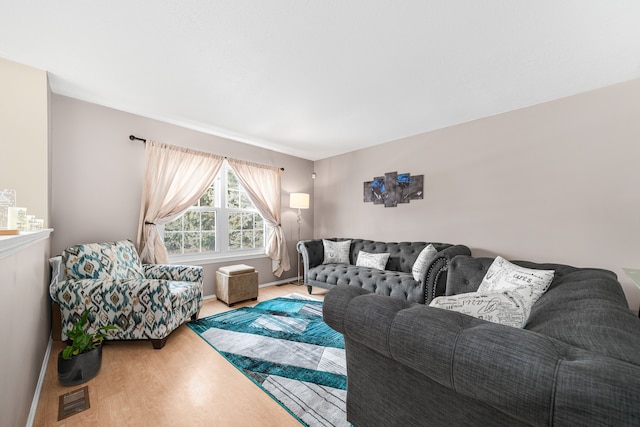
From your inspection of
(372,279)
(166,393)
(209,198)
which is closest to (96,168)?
(209,198)

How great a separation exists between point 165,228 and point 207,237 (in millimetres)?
591

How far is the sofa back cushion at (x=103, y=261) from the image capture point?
7.87 feet

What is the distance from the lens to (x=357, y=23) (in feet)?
5.47

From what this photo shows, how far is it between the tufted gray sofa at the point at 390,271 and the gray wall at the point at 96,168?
2.46 metres

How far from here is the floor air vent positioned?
1.61m

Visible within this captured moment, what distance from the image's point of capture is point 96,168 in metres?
2.91

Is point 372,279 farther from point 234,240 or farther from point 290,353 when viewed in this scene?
point 234,240

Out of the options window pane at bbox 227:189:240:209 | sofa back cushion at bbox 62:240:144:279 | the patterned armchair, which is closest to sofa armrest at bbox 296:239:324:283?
window pane at bbox 227:189:240:209

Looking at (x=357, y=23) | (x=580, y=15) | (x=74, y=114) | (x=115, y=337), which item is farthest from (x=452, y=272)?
(x=74, y=114)

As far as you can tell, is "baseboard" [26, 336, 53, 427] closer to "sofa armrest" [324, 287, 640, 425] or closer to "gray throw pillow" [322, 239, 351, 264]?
"sofa armrest" [324, 287, 640, 425]

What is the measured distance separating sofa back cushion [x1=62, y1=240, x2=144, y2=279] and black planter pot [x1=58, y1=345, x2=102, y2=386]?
32.8 inches

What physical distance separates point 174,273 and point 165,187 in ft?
3.84

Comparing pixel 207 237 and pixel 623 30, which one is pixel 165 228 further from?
pixel 623 30

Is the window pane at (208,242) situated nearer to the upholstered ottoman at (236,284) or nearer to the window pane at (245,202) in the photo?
the upholstered ottoman at (236,284)
